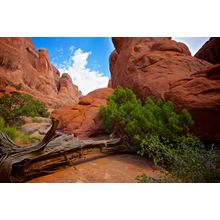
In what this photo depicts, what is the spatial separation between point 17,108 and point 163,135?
4165 millimetres

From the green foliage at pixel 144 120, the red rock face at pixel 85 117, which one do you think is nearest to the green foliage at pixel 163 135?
the green foliage at pixel 144 120

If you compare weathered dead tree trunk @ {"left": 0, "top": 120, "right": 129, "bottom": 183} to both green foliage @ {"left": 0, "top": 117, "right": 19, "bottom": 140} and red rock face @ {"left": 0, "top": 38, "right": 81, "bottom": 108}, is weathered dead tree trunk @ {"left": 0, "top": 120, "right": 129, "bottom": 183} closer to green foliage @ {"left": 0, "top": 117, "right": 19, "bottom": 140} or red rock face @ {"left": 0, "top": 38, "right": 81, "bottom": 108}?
green foliage @ {"left": 0, "top": 117, "right": 19, "bottom": 140}

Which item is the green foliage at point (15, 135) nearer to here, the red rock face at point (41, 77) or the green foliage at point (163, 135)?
the green foliage at point (163, 135)

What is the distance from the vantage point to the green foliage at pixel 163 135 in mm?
3113

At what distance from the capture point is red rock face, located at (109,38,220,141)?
13.4 feet

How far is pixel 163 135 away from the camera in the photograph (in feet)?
13.1

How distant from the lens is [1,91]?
20.9 feet

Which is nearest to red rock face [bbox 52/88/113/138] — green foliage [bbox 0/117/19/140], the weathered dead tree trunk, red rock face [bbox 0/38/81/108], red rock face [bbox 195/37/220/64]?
green foliage [bbox 0/117/19/140]

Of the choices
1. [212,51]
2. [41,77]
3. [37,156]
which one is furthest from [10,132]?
[41,77]

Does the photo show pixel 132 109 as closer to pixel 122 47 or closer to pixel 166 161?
pixel 166 161

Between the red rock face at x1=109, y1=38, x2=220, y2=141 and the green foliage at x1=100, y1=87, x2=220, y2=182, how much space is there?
302 millimetres

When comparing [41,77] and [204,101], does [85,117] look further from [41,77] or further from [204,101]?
[41,77]

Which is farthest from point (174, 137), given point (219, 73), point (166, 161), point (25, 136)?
point (25, 136)
